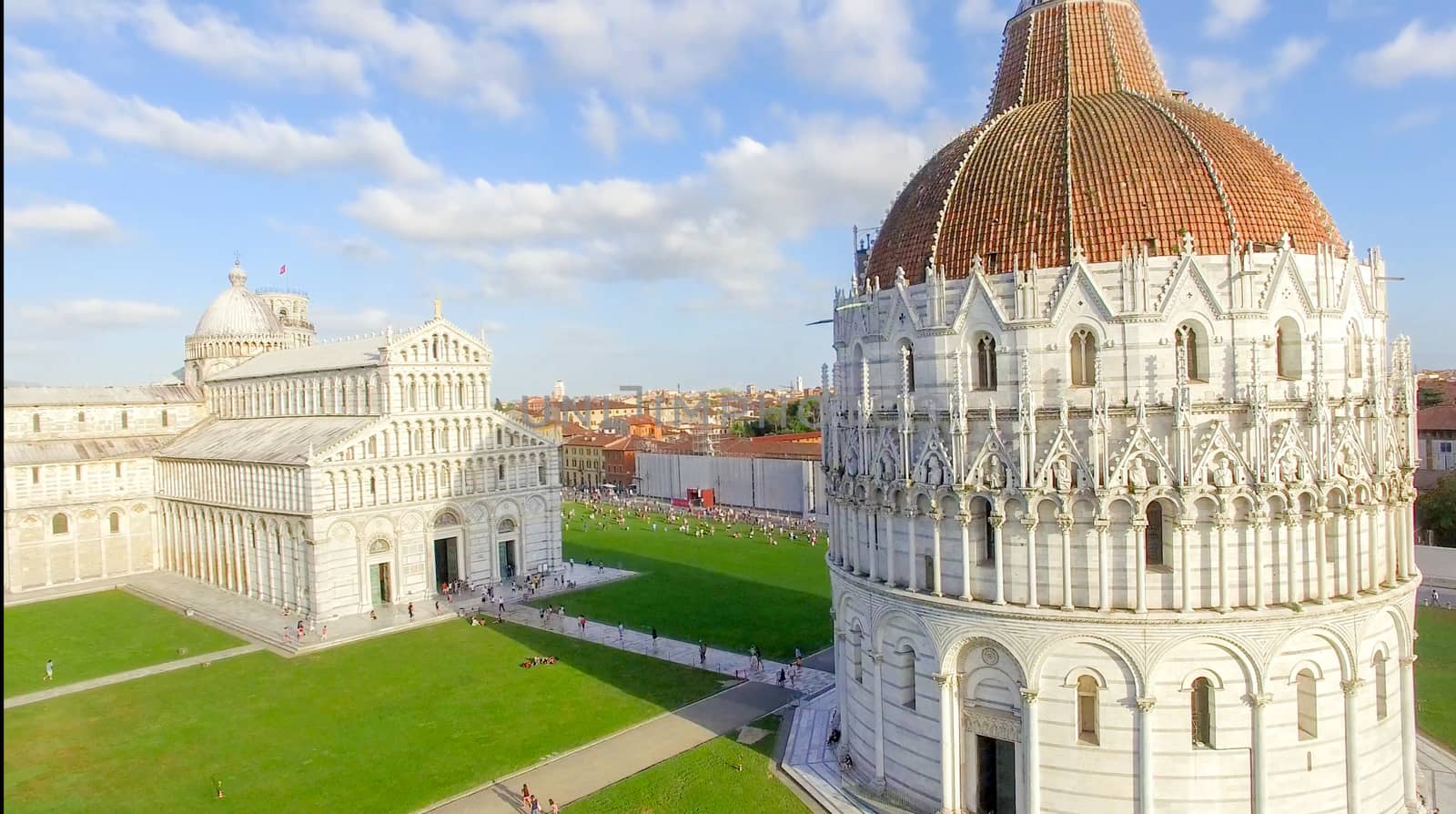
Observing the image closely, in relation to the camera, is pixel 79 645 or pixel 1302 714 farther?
pixel 79 645

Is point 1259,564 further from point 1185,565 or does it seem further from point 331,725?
point 331,725

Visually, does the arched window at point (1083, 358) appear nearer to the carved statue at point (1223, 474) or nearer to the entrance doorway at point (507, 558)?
the carved statue at point (1223, 474)

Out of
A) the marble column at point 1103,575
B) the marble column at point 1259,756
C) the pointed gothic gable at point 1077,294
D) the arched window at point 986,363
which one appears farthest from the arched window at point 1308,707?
the arched window at point 986,363

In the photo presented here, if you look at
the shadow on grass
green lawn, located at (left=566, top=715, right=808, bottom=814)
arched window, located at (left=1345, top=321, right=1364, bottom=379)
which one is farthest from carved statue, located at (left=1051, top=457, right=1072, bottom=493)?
the shadow on grass

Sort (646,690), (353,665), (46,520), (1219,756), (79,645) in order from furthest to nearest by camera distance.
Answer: (46,520), (79,645), (353,665), (646,690), (1219,756)

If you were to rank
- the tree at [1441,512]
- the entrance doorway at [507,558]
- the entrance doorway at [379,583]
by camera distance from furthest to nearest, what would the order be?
the entrance doorway at [507,558], the tree at [1441,512], the entrance doorway at [379,583]

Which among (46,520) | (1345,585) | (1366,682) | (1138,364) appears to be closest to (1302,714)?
(1366,682)

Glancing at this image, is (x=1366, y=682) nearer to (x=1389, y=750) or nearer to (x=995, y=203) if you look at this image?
(x=1389, y=750)
